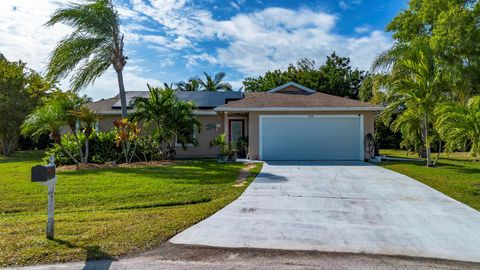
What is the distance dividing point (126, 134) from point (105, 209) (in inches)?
296

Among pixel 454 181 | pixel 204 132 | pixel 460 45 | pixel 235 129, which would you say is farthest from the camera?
pixel 204 132

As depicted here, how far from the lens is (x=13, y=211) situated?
6.89 meters

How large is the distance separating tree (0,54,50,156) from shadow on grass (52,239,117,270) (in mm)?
18783

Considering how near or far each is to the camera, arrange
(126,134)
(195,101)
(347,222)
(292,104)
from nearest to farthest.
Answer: (347,222) → (126,134) → (292,104) → (195,101)

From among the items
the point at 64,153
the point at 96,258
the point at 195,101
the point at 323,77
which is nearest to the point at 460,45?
the point at 195,101

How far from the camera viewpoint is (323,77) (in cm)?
3400

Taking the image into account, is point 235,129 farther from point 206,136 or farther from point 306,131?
point 306,131

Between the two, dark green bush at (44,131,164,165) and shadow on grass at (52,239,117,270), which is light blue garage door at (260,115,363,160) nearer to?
dark green bush at (44,131,164,165)

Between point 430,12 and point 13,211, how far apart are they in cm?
2545

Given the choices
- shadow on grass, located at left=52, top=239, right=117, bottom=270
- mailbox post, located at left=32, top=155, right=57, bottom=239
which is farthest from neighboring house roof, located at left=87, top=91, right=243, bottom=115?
shadow on grass, located at left=52, top=239, right=117, bottom=270

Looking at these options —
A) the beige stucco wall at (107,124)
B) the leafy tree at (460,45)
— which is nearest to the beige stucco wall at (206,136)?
the beige stucco wall at (107,124)

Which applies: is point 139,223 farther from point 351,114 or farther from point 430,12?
point 430,12

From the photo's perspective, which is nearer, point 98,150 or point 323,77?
point 98,150

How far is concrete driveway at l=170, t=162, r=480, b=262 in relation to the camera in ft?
15.5
